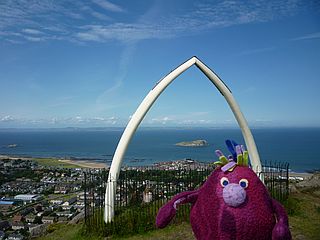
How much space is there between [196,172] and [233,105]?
237cm

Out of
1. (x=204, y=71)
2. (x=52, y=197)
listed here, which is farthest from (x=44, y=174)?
(x=204, y=71)

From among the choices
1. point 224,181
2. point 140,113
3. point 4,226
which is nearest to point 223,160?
A: point 224,181

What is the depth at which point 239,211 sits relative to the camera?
356 centimetres

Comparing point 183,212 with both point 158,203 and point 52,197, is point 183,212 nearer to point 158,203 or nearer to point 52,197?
point 158,203

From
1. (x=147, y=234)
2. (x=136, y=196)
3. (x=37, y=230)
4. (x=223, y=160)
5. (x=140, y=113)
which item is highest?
(x=140, y=113)

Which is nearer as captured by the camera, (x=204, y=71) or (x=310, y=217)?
(x=204, y=71)

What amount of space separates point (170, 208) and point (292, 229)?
5526mm

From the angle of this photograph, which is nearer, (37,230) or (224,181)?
(224,181)

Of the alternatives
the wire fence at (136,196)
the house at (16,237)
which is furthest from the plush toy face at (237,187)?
the house at (16,237)

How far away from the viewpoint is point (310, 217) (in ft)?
30.5

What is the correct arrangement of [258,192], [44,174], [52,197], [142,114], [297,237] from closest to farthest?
1. [258,192]
2. [297,237]
3. [142,114]
4. [52,197]
5. [44,174]

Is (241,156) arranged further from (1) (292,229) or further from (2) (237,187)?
(1) (292,229)

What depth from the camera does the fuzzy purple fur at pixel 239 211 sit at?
3.54 meters

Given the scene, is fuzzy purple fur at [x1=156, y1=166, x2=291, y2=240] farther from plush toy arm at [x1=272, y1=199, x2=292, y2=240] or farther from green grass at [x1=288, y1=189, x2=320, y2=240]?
green grass at [x1=288, y1=189, x2=320, y2=240]
